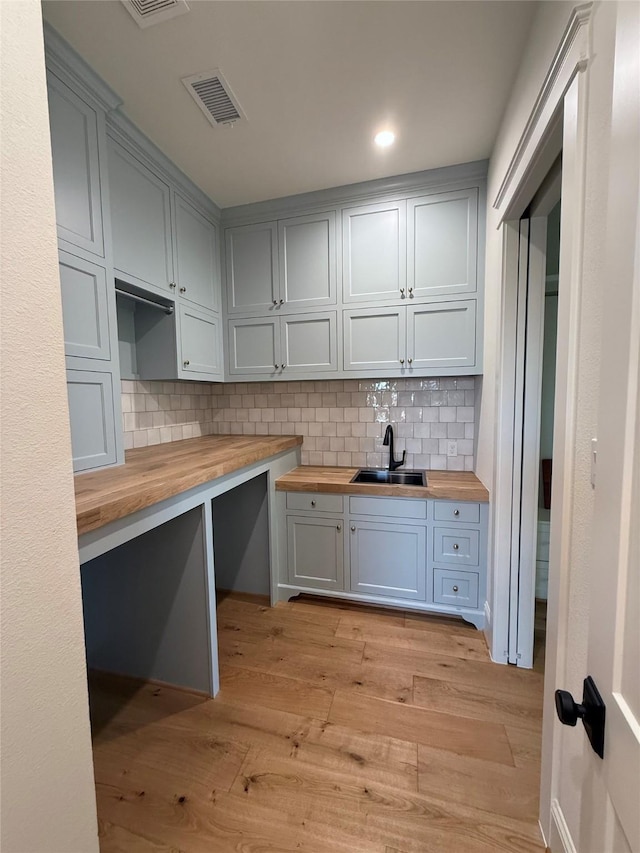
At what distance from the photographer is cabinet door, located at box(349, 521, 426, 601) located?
212 cm

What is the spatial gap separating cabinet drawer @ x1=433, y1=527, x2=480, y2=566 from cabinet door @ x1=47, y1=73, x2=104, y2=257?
2317mm

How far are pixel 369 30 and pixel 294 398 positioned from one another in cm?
201

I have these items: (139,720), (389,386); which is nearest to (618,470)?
(139,720)

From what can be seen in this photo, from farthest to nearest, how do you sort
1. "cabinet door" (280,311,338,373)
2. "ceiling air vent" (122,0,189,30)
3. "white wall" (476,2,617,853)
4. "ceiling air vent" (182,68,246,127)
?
"cabinet door" (280,311,338,373)
"ceiling air vent" (182,68,246,127)
"ceiling air vent" (122,0,189,30)
"white wall" (476,2,617,853)

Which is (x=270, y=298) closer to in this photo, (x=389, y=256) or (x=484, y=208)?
(x=389, y=256)

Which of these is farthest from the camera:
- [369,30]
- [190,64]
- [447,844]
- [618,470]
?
[190,64]

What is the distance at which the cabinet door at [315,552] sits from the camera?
2.26 meters

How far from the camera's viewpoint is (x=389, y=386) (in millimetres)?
2572

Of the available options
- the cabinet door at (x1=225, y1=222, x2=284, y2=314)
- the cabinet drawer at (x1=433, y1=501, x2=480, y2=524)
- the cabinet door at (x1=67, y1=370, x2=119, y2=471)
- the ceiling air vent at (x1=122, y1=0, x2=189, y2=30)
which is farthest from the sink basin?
the ceiling air vent at (x1=122, y1=0, x2=189, y2=30)

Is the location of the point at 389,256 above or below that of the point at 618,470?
above

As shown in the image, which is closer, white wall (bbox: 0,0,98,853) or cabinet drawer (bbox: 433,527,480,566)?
white wall (bbox: 0,0,98,853)

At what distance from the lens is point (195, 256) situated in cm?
223

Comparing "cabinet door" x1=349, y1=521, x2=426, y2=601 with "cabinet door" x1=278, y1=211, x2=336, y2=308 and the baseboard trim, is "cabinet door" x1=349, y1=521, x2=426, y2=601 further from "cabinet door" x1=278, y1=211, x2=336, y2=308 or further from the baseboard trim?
"cabinet door" x1=278, y1=211, x2=336, y2=308

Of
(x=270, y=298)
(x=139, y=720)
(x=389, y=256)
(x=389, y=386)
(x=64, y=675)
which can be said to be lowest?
(x=139, y=720)
